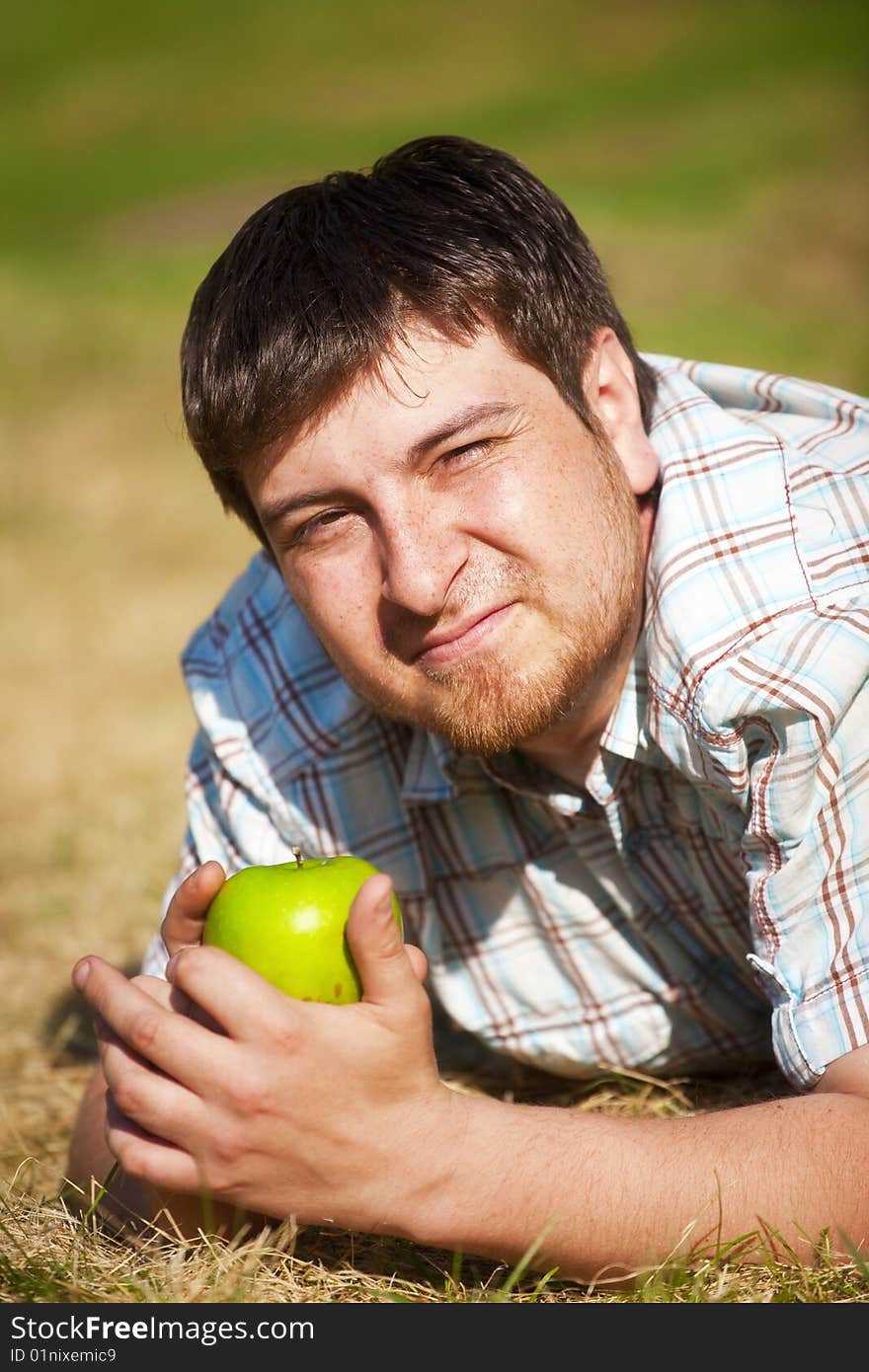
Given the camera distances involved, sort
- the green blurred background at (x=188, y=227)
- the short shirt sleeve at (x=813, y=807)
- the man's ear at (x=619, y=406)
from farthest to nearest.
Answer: the green blurred background at (x=188, y=227) < the man's ear at (x=619, y=406) < the short shirt sleeve at (x=813, y=807)

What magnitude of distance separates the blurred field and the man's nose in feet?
3.80

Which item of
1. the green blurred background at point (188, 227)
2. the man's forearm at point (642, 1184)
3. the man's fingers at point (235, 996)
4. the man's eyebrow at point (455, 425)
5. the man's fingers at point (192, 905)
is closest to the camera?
the man's fingers at point (235, 996)

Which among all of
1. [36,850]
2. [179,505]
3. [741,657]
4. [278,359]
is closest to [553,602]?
[741,657]

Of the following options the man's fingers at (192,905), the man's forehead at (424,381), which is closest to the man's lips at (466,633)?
the man's forehead at (424,381)

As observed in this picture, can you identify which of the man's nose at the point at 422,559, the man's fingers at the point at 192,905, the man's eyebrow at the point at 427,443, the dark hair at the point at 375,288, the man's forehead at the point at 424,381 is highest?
the dark hair at the point at 375,288

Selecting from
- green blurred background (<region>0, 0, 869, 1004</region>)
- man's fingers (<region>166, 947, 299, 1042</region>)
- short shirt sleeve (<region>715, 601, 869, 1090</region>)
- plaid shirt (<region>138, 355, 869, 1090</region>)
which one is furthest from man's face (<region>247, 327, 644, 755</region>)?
green blurred background (<region>0, 0, 869, 1004</region>)

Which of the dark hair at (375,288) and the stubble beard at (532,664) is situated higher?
the dark hair at (375,288)

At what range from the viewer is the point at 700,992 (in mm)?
3449

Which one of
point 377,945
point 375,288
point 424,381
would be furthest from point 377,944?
point 375,288

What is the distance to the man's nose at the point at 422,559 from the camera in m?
A: 2.73

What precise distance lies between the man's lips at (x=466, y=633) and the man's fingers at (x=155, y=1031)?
90 cm

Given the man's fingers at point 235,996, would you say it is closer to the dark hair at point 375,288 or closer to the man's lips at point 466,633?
the man's lips at point 466,633
